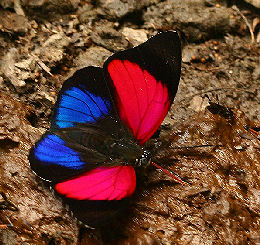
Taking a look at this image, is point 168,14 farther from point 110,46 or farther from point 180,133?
point 180,133

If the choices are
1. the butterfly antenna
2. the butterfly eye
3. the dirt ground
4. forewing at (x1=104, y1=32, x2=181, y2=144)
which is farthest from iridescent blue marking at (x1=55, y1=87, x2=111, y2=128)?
the butterfly antenna

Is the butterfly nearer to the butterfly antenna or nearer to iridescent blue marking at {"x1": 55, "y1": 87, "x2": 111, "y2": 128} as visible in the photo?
iridescent blue marking at {"x1": 55, "y1": 87, "x2": 111, "y2": 128}

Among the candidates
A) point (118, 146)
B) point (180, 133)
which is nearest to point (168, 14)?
point (180, 133)

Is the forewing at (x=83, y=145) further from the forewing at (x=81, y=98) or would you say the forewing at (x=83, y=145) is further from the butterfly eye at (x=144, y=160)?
the butterfly eye at (x=144, y=160)

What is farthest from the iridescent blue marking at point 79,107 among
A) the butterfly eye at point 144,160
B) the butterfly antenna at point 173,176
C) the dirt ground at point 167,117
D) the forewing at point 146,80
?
the butterfly antenna at point 173,176

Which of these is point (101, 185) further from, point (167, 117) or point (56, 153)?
point (167, 117)

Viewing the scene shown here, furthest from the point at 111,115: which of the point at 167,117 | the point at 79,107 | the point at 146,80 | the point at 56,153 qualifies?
the point at 167,117
